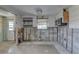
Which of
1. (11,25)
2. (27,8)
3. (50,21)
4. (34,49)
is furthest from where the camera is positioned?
(50,21)

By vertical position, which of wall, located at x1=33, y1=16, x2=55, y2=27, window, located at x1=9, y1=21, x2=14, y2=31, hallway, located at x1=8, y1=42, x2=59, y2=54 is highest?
wall, located at x1=33, y1=16, x2=55, y2=27

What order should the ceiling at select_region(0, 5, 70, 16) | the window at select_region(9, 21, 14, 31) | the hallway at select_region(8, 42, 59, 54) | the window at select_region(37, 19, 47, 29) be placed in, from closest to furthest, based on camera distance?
the ceiling at select_region(0, 5, 70, 16) < the hallway at select_region(8, 42, 59, 54) < the window at select_region(9, 21, 14, 31) < the window at select_region(37, 19, 47, 29)

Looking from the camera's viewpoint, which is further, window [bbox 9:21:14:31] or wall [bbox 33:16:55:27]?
wall [bbox 33:16:55:27]

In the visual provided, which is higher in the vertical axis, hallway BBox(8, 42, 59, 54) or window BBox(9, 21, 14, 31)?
window BBox(9, 21, 14, 31)

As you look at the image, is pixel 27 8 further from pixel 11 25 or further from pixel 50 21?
Answer: pixel 50 21

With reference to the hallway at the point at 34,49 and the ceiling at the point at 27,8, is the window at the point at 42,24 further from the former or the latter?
the hallway at the point at 34,49

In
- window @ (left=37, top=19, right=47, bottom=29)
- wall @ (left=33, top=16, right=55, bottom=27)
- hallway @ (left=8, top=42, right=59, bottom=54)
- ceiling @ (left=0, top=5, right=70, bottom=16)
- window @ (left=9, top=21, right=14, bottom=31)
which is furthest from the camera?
window @ (left=37, top=19, right=47, bottom=29)

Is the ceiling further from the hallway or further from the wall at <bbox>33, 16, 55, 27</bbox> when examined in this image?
the hallway

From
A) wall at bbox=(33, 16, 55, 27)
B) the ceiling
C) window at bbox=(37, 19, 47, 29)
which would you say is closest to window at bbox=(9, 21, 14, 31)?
the ceiling

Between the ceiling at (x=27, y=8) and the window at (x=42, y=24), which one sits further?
the window at (x=42, y=24)

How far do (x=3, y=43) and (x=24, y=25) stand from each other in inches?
72.9

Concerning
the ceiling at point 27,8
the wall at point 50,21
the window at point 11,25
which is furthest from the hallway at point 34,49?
the wall at point 50,21

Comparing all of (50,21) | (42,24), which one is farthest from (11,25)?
(50,21)
